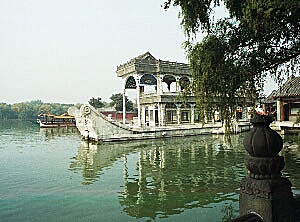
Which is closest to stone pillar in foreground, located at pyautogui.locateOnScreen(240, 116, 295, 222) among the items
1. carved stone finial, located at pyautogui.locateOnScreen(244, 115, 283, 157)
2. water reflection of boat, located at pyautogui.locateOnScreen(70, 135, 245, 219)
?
carved stone finial, located at pyautogui.locateOnScreen(244, 115, 283, 157)

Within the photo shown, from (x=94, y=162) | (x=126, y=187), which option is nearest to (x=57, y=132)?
(x=94, y=162)

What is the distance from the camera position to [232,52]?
5.17 meters

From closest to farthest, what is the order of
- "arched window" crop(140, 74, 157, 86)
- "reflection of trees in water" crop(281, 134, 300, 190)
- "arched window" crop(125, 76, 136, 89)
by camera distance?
1. "reflection of trees in water" crop(281, 134, 300, 190)
2. "arched window" crop(140, 74, 157, 86)
3. "arched window" crop(125, 76, 136, 89)

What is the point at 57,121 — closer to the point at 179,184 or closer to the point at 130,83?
the point at 130,83

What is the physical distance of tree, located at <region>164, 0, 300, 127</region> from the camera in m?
4.61

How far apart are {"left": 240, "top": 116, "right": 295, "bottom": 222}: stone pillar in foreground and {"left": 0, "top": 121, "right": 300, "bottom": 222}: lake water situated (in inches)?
147

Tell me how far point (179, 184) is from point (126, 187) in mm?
1576

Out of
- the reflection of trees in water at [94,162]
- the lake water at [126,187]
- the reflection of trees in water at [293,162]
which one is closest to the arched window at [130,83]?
the reflection of trees in water at [94,162]

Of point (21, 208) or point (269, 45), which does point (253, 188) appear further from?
point (21, 208)

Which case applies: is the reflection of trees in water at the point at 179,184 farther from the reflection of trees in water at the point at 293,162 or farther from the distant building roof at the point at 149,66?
the distant building roof at the point at 149,66

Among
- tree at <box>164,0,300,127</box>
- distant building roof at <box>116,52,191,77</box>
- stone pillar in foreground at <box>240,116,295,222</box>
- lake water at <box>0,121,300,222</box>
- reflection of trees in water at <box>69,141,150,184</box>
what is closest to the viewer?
stone pillar in foreground at <box>240,116,295,222</box>

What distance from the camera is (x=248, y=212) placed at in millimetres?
2191

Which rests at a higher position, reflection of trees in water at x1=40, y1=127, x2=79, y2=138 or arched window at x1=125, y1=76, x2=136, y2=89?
arched window at x1=125, y1=76, x2=136, y2=89

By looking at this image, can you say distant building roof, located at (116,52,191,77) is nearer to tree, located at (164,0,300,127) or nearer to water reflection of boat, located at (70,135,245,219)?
water reflection of boat, located at (70,135,245,219)
